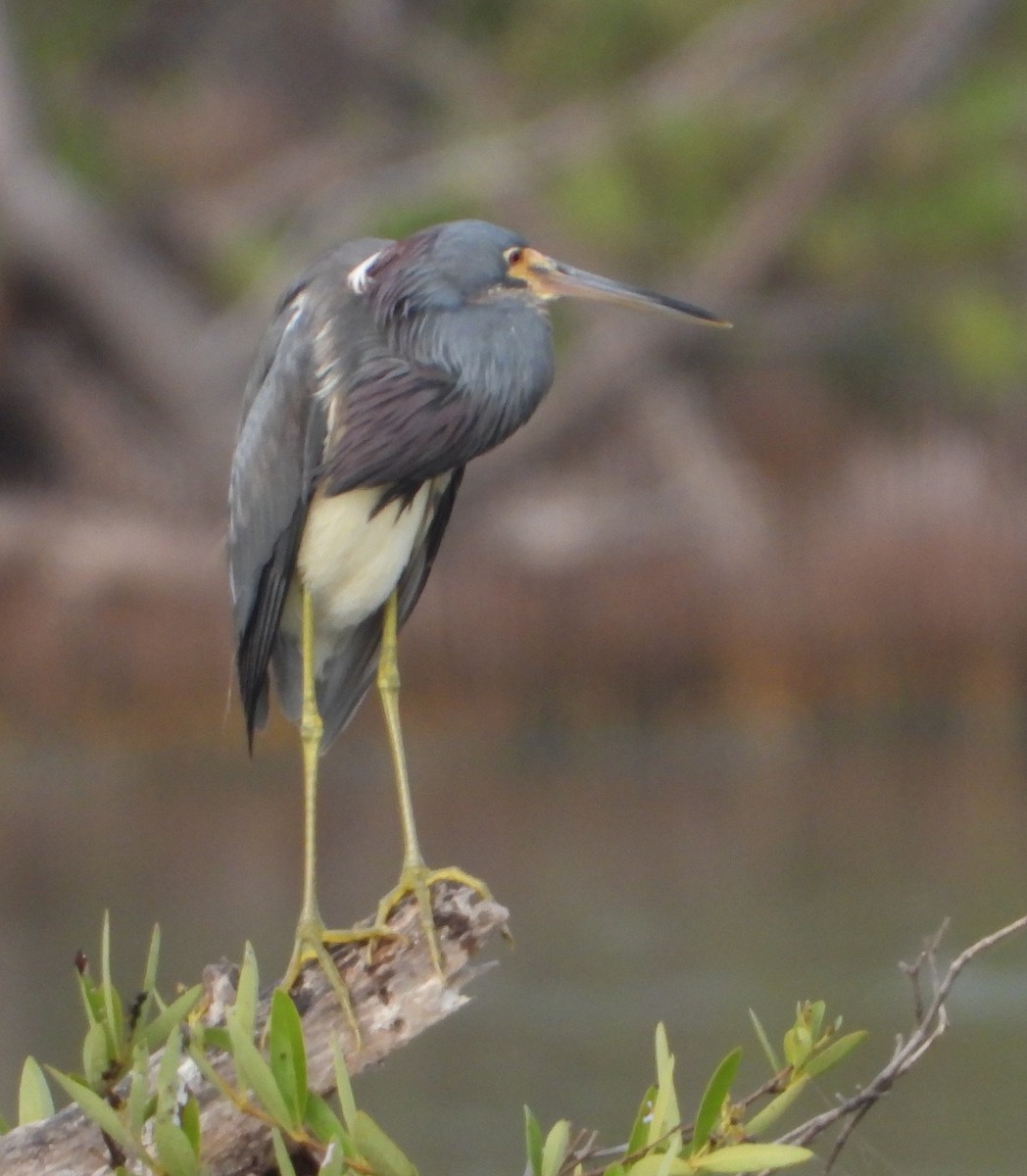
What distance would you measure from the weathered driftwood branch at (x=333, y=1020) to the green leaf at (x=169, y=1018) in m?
0.17

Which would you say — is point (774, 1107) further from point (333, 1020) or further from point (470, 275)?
point (470, 275)

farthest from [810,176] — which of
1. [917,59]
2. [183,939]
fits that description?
[183,939]

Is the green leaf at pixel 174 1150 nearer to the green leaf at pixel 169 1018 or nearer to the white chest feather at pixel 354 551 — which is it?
the green leaf at pixel 169 1018

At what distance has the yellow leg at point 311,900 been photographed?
3.35 m

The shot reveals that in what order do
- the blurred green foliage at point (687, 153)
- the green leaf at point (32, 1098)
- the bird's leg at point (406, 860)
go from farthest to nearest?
the blurred green foliage at point (687, 153), the bird's leg at point (406, 860), the green leaf at point (32, 1098)

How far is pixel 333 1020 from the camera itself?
10.6ft

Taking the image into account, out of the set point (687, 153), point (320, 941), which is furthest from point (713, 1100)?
Result: point (687, 153)

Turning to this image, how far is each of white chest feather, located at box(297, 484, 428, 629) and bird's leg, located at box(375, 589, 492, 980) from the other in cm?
10

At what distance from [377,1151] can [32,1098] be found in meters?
0.68

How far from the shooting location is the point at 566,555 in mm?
11422

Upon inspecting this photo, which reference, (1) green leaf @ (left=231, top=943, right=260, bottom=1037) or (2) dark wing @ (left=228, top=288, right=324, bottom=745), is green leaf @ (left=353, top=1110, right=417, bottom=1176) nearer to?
(1) green leaf @ (left=231, top=943, right=260, bottom=1037)

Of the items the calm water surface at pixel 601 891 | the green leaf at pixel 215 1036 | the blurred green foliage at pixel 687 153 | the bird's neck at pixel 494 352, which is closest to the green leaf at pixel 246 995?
the green leaf at pixel 215 1036

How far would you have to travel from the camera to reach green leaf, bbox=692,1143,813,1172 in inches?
106

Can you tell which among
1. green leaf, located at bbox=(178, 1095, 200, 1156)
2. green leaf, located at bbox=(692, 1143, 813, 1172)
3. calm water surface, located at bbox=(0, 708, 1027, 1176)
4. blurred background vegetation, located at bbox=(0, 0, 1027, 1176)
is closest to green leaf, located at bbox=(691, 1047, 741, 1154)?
green leaf, located at bbox=(692, 1143, 813, 1172)
